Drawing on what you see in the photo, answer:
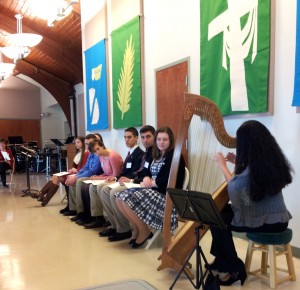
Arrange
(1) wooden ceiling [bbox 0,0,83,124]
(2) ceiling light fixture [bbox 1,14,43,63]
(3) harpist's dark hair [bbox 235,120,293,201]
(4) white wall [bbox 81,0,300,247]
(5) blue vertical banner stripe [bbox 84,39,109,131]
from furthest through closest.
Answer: (1) wooden ceiling [bbox 0,0,83,124] → (5) blue vertical banner stripe [bbox 84,39,109,131] → (2) ceiling light fixture [bbox 1,14,43,63] → (4) white wall [bbox 81,0,300,247] → (3) harpist's dark hair [bbox 235,120,293,201]

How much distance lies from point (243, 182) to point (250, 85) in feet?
4.29

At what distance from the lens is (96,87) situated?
6305 mm

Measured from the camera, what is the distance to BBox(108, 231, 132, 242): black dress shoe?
3475 mm

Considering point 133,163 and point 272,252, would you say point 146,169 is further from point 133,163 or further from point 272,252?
point 272,252

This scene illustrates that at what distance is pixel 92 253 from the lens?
10.3ft

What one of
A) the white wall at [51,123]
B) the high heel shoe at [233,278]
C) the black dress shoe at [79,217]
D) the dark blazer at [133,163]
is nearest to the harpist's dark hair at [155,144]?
the dark blazer at [133,163]

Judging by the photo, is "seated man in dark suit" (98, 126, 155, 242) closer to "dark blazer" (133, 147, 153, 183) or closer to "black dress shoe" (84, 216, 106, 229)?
"dark blazer" (133, 147, 153, 183)

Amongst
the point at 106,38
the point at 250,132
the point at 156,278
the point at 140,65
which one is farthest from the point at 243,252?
the point at 106,38

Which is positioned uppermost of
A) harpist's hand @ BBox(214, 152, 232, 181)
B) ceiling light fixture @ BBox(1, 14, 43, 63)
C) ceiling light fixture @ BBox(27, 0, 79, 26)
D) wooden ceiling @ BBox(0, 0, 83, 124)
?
wooden ceiling @ BBox(0, 0, 83, 124)

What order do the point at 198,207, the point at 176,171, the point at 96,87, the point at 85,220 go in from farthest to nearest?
the point at 96,87 < the point at 85,220 < the point at 176,171 < the point at 198,207

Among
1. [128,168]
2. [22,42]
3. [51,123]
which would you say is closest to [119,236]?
[128,168]

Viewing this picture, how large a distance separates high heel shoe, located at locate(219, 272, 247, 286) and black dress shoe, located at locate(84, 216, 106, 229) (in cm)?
196

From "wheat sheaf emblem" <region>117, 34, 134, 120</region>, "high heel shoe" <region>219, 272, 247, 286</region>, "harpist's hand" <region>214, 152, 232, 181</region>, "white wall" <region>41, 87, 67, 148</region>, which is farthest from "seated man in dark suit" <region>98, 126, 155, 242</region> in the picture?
"white wall" <region>41, 87, 67, 148</region>

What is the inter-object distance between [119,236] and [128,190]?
0.60 metres
